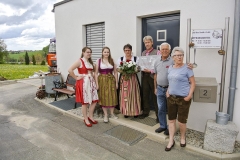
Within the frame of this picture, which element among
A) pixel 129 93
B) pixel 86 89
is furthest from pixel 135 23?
pixel 86 89

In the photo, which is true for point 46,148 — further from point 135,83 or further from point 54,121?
point 135,83

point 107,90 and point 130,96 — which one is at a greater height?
point 107,90

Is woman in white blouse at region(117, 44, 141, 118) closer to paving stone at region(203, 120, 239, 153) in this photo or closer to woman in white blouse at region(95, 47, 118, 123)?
woman in white blouse at region(95, 47, 118, 123)

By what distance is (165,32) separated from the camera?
173 inches

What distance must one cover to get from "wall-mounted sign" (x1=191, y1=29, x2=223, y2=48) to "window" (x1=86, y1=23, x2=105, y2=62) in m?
3.10

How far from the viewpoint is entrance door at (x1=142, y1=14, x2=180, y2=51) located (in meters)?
4.20

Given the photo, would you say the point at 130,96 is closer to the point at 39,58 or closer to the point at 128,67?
the point at 128,67

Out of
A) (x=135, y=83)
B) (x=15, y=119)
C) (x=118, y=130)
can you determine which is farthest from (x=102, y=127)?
(x=15, y=119)

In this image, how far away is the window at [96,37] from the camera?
19.2 feet

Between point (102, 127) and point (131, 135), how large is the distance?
781mm

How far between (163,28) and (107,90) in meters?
1.94

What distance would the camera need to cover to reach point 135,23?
465cm

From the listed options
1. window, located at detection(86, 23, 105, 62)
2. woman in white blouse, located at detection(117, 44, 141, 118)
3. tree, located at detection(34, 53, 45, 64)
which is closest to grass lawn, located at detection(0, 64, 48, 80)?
window, located at detection(86, 23, 105, 62)

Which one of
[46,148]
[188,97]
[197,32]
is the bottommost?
[46,148]
